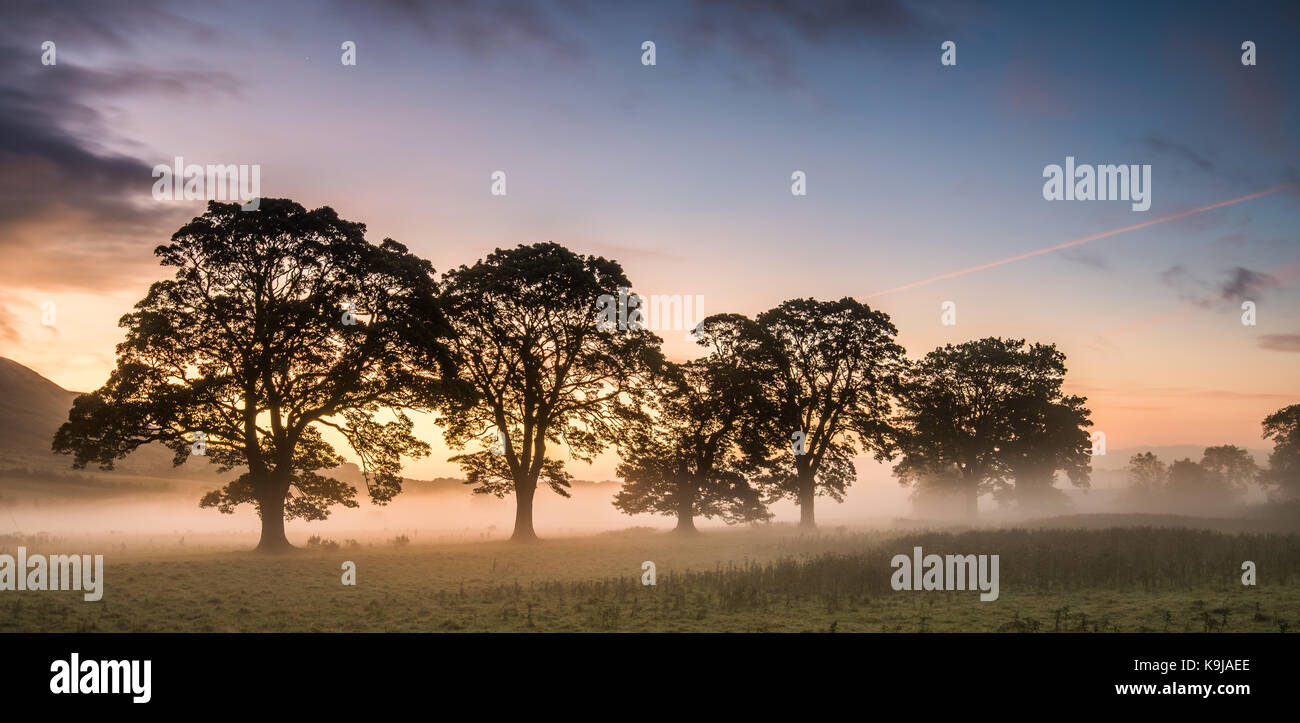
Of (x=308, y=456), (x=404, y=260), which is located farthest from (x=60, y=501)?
(x=404, y=260)

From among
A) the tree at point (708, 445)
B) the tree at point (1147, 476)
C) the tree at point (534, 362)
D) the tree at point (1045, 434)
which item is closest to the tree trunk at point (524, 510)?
the tree at point (534, 362)

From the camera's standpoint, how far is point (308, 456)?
37.0 m

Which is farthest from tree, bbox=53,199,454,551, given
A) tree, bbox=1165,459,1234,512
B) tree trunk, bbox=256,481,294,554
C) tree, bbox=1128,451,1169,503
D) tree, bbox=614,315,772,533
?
tree, bbox=1128,451,1169,503

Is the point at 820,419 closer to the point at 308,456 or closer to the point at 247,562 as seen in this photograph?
the point at 308,456

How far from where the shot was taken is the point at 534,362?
41.8 meters

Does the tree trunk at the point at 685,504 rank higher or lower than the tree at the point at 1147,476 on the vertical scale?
higher

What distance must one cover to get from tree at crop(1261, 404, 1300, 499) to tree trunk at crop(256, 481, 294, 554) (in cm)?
11824

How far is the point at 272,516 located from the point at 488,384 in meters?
12.7

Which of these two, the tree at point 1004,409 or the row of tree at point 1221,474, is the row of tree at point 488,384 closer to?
the tree at point 1004,409

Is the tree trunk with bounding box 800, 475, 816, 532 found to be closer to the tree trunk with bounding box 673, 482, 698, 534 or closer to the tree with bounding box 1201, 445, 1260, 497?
the tree trunk with bounding box 673, 482, 698, 534

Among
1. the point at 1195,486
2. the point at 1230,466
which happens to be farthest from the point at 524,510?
the point at 1230,466

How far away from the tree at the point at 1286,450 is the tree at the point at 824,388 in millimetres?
79792

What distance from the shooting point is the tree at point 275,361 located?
32594 millimetres
